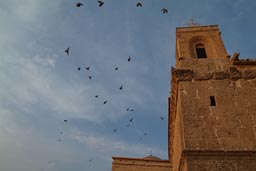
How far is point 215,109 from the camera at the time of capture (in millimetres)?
10109

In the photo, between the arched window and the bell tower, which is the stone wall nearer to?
the bell tower

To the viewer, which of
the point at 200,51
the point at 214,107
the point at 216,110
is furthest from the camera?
the point at 200,51

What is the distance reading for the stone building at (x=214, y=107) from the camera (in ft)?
28.9

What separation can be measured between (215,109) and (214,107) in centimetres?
11

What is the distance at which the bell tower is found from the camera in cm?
879

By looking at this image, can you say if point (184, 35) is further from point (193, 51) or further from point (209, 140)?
point (209, 140)

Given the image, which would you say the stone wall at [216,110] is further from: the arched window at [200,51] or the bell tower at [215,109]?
the arched window at [200,51]

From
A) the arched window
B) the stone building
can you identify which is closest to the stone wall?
the stone building

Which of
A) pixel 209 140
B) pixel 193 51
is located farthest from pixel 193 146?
pixel 193 51

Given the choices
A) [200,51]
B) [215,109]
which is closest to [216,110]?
[215,109]

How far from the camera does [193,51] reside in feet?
43.8

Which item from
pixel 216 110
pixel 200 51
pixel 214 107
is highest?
pixel 200 51

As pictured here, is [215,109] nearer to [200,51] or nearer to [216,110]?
[216,110]

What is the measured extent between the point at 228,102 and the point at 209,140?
6.90 ft
